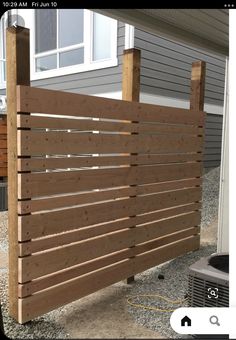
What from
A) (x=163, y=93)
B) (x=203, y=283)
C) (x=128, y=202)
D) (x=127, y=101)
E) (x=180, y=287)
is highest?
(x=163, y=93)

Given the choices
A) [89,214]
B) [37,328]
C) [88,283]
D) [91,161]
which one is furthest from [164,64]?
[37,328]

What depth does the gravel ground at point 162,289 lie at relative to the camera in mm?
3004

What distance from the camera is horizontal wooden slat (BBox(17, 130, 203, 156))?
9.33 ft

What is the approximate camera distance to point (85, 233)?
339cm

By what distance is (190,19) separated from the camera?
3150mm

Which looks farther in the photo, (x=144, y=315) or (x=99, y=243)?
(x=99, y=243)

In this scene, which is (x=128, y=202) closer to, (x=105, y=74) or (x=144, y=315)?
(x=144, y=315)

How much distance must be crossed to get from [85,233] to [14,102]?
141 cm

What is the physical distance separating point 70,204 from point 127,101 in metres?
1.30

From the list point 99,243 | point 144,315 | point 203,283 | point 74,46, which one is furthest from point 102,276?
point 74,46

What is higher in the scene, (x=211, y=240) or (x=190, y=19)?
(x=190, y=19)

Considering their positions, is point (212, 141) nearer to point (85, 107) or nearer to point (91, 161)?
point (91, 161)

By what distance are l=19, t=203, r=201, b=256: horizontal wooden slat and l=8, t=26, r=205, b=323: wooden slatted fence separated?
0.03ft

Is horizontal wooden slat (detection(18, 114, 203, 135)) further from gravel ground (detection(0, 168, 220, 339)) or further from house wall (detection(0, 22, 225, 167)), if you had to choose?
house wall (detection(0, 22, 225, 167))
